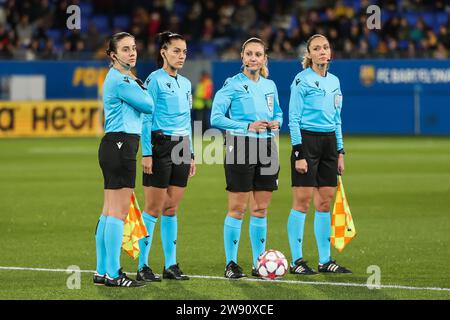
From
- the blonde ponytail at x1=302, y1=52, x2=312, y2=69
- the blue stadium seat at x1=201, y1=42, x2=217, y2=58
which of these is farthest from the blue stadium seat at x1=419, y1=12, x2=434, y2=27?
the blonde ponytail at x1=302, y1=52, x2=312, y2=69

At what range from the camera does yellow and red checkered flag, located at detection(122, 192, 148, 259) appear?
9.62 metres

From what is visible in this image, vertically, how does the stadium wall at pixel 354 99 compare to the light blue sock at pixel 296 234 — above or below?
above

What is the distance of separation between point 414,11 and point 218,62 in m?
6.66

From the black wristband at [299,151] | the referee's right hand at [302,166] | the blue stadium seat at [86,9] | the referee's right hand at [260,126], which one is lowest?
the referee's right hand at [302,166]

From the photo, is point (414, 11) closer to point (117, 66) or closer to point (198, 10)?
point (198, 10)

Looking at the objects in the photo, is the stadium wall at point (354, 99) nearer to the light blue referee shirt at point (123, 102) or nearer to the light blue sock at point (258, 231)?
the light blue sock at point (258, 231)

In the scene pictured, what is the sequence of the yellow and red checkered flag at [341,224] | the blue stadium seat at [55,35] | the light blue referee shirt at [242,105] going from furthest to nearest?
1. the blue stadium seat at [55,35]
2. the yellow and red checkered flag at [341,224]
3. the light blue referee shirt at [242,105]

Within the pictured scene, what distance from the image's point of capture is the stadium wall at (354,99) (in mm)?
31969

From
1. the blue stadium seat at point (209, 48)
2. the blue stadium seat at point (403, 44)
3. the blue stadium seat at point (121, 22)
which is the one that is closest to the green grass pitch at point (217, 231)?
the blue stadium seat at point (403, 44)

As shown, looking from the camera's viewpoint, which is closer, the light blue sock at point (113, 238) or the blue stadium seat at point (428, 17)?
the light blue sock at point (113, 238)

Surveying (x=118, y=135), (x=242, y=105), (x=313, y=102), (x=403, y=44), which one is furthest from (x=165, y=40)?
(x=403, y=44)

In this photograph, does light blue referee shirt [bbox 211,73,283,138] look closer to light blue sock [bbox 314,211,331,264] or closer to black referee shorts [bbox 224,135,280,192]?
black referee shorts [bbox 224,135,280,192]

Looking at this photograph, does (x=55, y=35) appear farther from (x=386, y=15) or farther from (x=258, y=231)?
(x=258, y=231)

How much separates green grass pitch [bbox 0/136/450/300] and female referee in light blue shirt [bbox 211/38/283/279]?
59 cm
